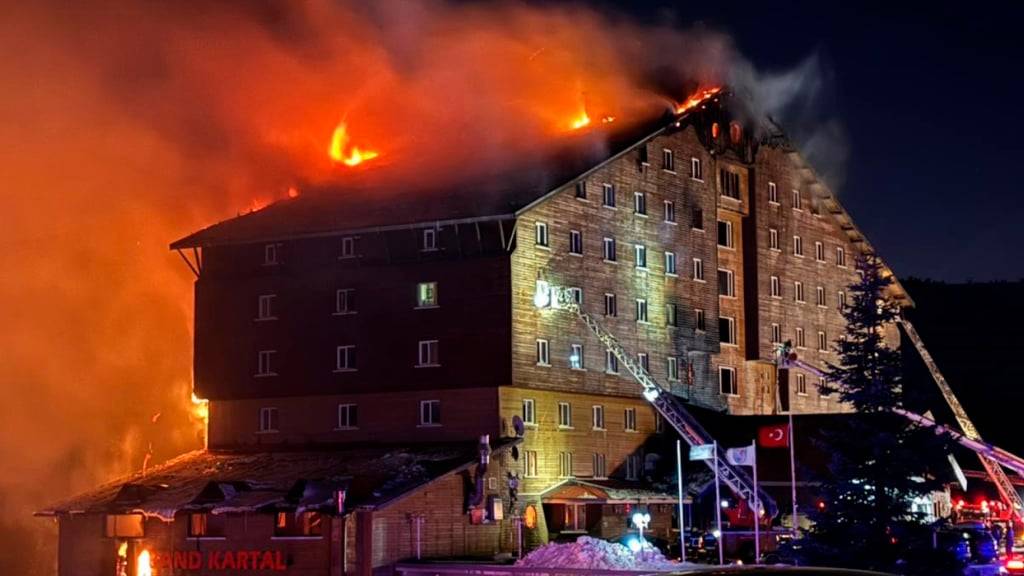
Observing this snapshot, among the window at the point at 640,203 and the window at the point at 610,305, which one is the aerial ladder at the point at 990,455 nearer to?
the window at the point at 610,305

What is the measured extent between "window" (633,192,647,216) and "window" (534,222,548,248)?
7.91 meters

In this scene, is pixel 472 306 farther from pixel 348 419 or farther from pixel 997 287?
pixel 997 287

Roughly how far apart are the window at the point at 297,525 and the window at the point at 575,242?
1950 cm

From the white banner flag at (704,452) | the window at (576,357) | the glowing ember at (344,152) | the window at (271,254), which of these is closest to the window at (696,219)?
the window at (576,357)

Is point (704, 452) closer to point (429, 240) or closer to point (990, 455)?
point (429, 240)

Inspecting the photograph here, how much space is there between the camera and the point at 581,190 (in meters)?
73.4

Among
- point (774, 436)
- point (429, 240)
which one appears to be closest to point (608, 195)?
point (429, 240)

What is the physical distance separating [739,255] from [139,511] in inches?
1542

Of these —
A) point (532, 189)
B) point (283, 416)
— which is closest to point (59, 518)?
point (283, 416)

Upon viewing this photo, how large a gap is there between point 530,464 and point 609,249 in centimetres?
1272

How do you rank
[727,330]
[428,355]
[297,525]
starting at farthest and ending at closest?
[727,330], [428,355], [297,525]

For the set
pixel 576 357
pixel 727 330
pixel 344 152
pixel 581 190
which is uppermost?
pixel 344 152

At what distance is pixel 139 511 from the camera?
6456 cm

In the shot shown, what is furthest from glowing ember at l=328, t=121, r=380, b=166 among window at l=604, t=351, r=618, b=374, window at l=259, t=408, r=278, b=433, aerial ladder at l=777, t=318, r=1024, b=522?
aerial ladder at l=777, t=318, r=1024, b=522
